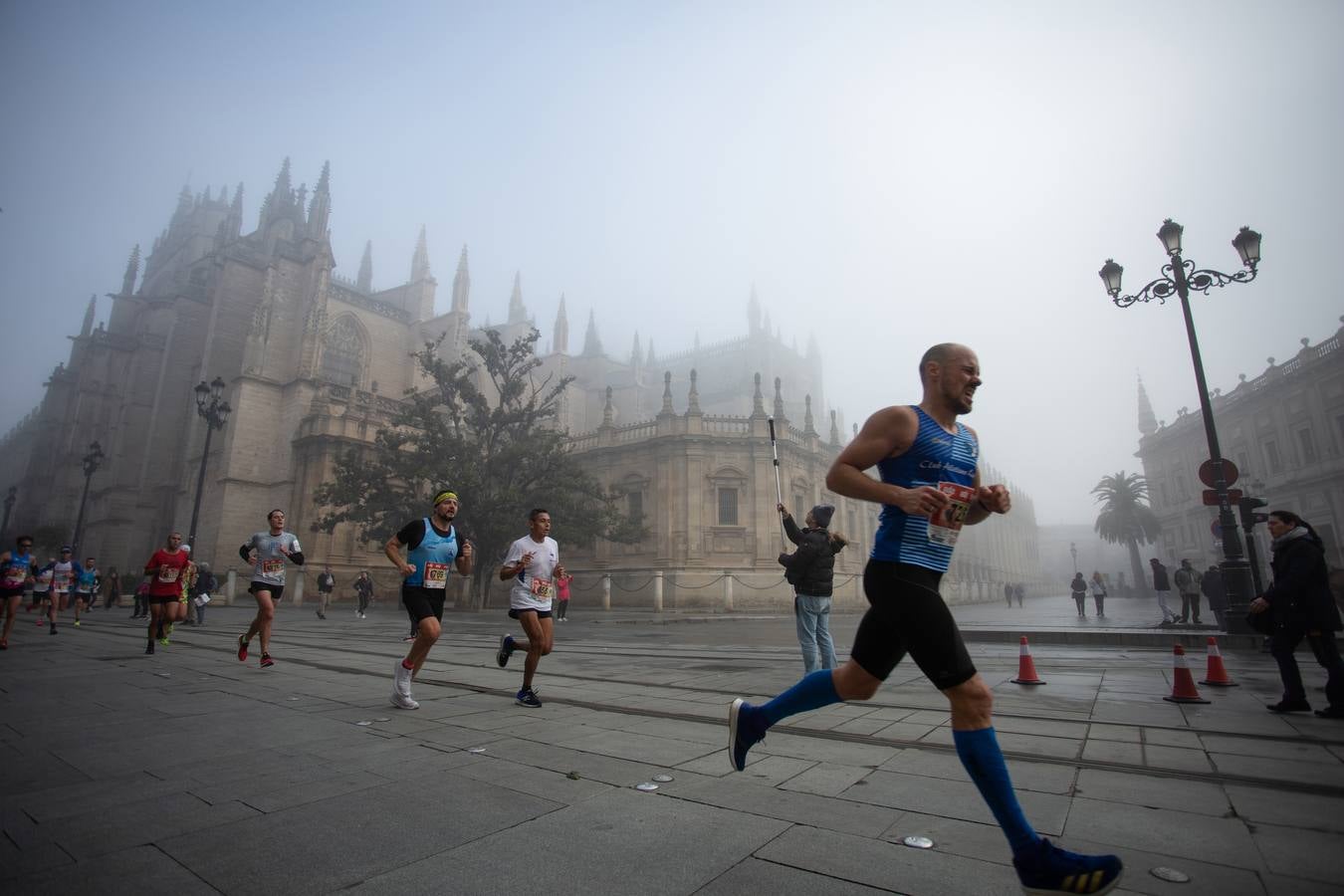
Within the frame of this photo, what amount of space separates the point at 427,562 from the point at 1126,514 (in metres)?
64.2

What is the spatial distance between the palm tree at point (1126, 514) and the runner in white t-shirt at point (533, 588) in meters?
61.6

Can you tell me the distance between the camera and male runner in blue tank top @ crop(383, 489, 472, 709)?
5.39 metres

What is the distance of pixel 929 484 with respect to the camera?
96.7 inches

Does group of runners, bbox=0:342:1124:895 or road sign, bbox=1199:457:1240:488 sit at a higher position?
road sign, bbox=1199:457:1240:488

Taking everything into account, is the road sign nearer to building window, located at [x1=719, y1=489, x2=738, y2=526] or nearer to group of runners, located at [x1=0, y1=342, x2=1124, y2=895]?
group of runners, located at [x1=0, y1=342, x2=1124, y2=895]

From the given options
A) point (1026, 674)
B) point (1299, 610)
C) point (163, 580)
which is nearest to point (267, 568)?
point (163, 580)

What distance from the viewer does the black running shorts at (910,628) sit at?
218cm

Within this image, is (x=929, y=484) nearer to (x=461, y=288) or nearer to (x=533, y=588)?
(x=533, y=588)

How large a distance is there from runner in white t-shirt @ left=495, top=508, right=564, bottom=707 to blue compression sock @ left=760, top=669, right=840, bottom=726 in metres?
3.00

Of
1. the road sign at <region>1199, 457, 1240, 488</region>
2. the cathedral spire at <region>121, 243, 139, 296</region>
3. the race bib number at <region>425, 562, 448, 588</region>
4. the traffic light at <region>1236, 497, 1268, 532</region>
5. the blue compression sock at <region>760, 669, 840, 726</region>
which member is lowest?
the blue compression sock at <region>760, 669, 840, 726</region>

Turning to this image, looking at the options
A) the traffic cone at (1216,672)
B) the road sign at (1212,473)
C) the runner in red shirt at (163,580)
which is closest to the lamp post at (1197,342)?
the road sign at (1212,473)

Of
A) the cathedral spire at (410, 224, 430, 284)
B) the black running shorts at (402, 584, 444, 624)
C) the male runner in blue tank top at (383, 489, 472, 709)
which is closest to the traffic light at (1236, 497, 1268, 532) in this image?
the male runner in blue tank top at (383, 489, 472, 709)

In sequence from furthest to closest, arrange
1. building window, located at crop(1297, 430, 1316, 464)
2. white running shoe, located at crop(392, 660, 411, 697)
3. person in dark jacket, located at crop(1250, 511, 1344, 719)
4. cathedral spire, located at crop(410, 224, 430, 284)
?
cathedral spire, located at crop(410, 224, 430, 284) → building window, located at crop(1297, 430, 1316, 464) → white running shoe, located at crop(392, 660, 411, 697) → person in dark jacket, located at crop(1250, 511, 1344, 719)

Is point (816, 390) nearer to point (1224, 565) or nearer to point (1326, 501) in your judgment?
point (1326, 501)
